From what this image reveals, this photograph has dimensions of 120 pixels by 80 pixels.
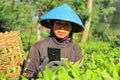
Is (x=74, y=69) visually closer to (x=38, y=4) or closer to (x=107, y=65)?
(x=107, y=65)

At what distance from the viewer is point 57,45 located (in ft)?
12.6

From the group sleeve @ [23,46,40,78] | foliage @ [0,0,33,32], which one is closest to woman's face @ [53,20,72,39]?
sleeve @ [23,46,40,78]

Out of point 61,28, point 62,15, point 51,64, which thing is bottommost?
point 51,64

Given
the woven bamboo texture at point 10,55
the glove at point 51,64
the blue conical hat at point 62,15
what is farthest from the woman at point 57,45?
the woven bamboo texture at point 10,55

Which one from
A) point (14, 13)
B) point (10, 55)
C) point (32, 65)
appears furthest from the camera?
point (14, 13)

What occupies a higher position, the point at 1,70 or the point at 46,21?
the point at 46,21

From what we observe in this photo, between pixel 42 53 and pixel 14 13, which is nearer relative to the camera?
pixel 42 53

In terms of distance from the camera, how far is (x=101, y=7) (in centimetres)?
3375

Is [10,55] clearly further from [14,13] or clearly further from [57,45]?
[14,13]

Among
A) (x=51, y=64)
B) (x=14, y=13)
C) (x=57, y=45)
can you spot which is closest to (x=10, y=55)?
(x=57, y=45)

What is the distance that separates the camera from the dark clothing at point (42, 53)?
3.63 m

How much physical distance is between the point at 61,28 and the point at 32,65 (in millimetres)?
408

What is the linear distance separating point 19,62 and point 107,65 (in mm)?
2528

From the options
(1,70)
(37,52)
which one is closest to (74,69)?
(37,52)
